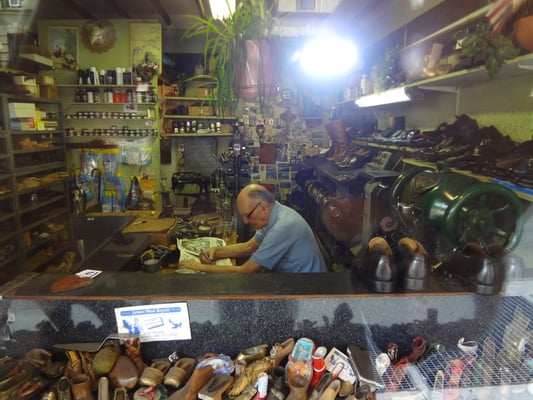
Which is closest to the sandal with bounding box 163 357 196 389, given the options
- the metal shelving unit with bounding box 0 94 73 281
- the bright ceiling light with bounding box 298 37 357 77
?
the bright ceiling light with bounding box 298 37 357 77

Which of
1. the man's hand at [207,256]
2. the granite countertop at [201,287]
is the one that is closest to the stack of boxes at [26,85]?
the man's hand at [207,256]

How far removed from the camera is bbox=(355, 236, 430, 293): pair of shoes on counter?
1.15m

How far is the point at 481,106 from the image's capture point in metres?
2.34

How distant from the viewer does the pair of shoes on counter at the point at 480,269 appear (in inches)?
45.2

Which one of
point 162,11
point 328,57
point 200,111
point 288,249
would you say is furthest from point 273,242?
point 162,11

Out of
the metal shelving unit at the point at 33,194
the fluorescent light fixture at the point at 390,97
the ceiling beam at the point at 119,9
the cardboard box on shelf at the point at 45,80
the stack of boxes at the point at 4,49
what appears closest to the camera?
the fluorescent light fixture at the point at 390,97

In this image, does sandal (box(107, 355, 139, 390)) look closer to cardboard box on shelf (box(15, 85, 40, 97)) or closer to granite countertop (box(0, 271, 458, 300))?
granite countertop (box(0, 271, 458, 300))

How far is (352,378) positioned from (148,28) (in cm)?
464

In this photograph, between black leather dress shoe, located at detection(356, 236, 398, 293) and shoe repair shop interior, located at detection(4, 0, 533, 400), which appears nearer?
black leather dress shoe, located at detection(356, 236, 398, 293)

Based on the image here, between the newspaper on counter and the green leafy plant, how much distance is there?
65.5 inches

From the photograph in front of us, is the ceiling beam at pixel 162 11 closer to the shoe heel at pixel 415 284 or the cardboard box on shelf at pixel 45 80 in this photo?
the cardboard box on shelf at pixel 45 80

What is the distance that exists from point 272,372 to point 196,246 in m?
1.40

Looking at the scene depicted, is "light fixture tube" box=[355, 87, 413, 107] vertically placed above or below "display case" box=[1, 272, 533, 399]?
above

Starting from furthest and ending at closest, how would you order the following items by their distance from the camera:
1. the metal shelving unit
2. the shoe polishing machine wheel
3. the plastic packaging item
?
1. the plastic packaging item
2. the metal shelving unit
3. the shoe polishing machine wheel
